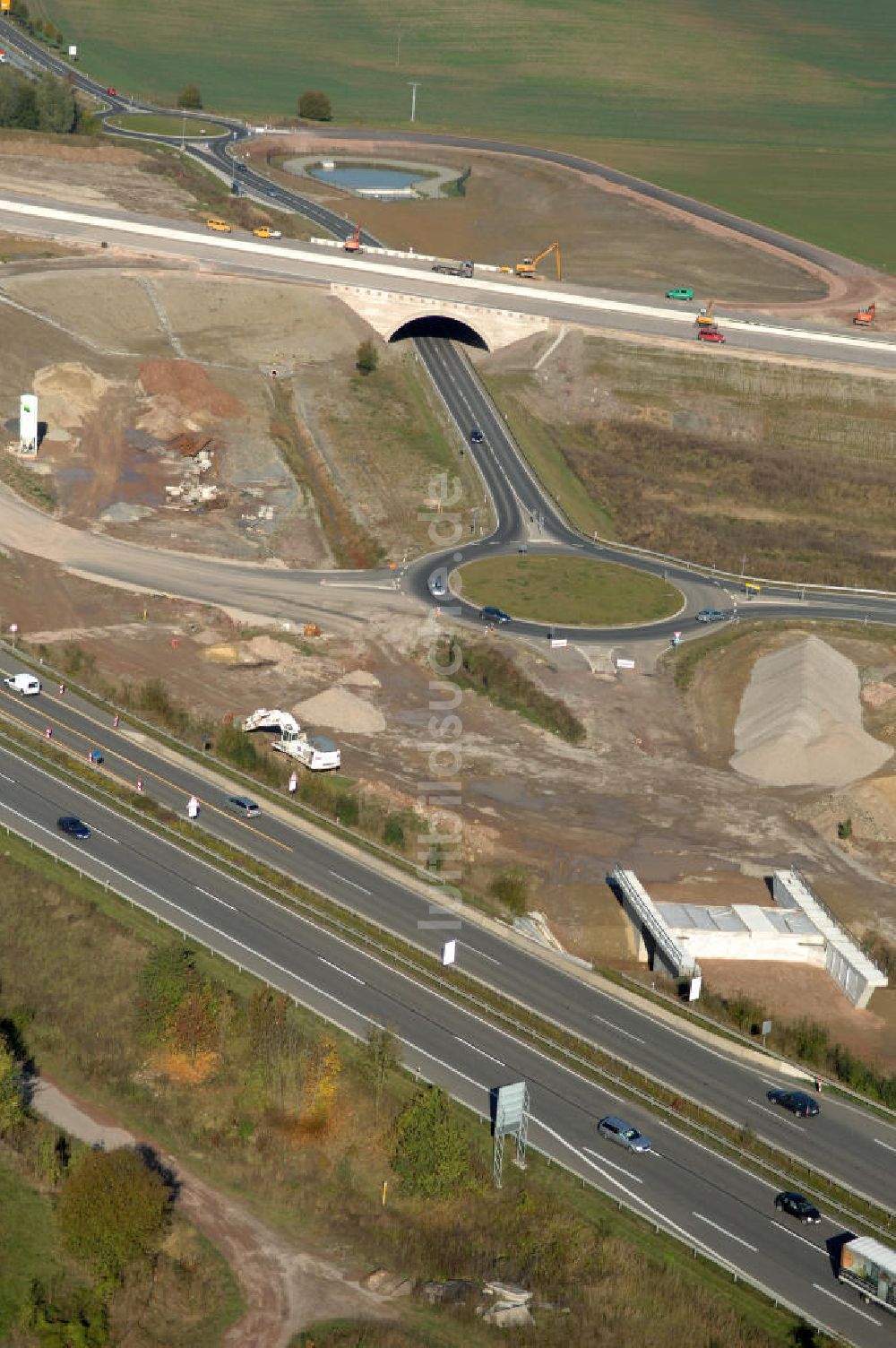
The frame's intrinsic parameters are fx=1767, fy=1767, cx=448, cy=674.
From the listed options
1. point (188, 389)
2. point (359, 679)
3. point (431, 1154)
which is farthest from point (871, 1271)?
point (188, 389)

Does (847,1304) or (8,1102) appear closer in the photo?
(847,1304)

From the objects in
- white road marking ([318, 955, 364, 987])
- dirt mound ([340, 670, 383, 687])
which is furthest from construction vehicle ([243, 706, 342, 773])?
white road marking ([318, 955, 364, 987])

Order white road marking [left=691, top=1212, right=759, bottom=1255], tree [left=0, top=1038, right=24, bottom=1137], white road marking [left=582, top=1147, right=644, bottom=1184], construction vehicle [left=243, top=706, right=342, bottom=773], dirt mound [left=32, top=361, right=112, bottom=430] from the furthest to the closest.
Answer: dirt mound [left=32, top=361, right=112, bottom=430], construction vehicle [left=243, top=706, right=342, bottom=773], tree [left=0, top=1038, right=24, bottom=1137], white road marking [left=582, top=1147, right=644, bottom=1184], white road marking [left=691, top=1212, right=759, bottom=1255]

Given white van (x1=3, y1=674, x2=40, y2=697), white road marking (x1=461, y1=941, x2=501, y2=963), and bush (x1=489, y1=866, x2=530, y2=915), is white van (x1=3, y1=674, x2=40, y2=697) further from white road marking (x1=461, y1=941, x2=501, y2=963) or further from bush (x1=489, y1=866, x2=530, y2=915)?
white road marking (x1=461, y1=941, x2=501, y2=963)

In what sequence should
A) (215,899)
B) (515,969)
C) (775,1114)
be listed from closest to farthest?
(775,1114)
(515,969)
(215,899)

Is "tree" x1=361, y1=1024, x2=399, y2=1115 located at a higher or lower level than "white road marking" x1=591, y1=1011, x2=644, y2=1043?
higher

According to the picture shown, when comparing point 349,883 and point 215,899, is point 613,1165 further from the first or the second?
point 215,899

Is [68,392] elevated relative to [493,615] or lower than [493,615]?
elevated
